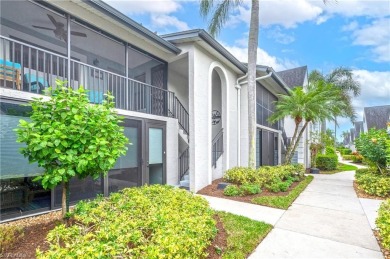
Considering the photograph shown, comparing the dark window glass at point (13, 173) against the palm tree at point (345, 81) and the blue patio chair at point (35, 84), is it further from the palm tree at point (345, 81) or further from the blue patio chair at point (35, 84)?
the palm tree at point (345, 81)

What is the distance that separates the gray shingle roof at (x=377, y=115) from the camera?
3772cm

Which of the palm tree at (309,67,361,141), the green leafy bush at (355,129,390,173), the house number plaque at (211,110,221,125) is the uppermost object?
the palm tree at (309,67,361,141)

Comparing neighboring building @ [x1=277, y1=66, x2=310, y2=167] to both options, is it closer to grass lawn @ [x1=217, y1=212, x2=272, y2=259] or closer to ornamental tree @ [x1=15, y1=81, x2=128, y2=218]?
grass lawn @ [x1=217, y1=212, x2=272, y2=259]

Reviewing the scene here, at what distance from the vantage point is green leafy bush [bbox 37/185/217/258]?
8.66ft

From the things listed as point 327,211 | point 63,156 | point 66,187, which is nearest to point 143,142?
point 66,187

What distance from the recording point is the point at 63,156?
140 inches

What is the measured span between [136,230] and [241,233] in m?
2.04

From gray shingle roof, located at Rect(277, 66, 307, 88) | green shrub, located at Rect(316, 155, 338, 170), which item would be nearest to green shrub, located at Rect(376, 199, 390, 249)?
green shrub, located at Rect(316, 155, 338, 170)

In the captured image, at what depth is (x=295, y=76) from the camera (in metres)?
21.3

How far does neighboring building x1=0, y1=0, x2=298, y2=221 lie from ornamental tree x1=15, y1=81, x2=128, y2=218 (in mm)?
1443

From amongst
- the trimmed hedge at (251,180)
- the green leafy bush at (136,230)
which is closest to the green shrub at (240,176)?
the trimmed hedge at (251,180)

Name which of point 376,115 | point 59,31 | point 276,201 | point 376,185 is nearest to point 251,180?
point 276,201

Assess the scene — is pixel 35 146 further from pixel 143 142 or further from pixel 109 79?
pixel 109 79

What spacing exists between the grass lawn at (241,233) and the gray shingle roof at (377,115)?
4314 cm
